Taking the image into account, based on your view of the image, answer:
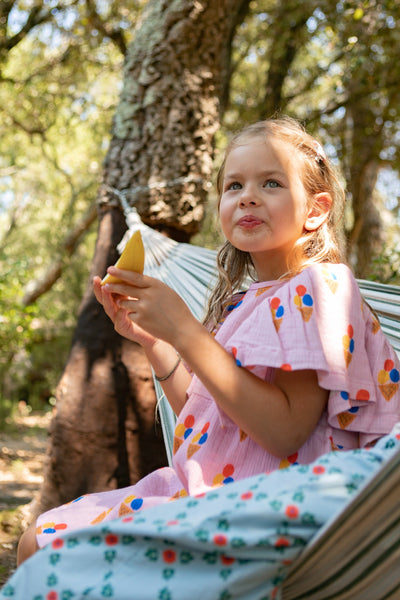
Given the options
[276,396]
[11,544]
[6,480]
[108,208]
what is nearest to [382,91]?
[108,208]

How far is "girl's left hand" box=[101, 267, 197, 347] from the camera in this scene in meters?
1.12

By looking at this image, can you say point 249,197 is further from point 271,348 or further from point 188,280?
point 188,280

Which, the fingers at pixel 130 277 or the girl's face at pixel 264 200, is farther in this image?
the girl's face at pixel 264 200

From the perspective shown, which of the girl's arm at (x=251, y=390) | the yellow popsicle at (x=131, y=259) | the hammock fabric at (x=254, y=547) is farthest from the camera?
the yellow popsicle at (x=131, y=259)

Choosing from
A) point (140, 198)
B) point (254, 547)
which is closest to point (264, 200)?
point (254, 547)

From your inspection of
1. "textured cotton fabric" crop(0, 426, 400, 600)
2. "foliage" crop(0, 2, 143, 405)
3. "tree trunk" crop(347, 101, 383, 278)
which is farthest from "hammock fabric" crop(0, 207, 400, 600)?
"tree trunk" crop(347, 101, 383, 278)

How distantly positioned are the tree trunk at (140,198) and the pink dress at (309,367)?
49.6 inches

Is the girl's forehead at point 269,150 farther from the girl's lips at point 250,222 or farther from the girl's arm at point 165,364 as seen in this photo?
the girl's arm at point 165,364

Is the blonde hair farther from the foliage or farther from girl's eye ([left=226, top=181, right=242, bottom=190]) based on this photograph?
the foliage

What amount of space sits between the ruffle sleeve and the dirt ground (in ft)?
5.59

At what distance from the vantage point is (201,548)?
819 mm

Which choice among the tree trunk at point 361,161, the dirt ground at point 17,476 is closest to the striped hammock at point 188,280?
the dirt ground at point 17,476

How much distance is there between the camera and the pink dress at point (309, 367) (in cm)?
107

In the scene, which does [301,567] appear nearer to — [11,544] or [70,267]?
[11,544]
